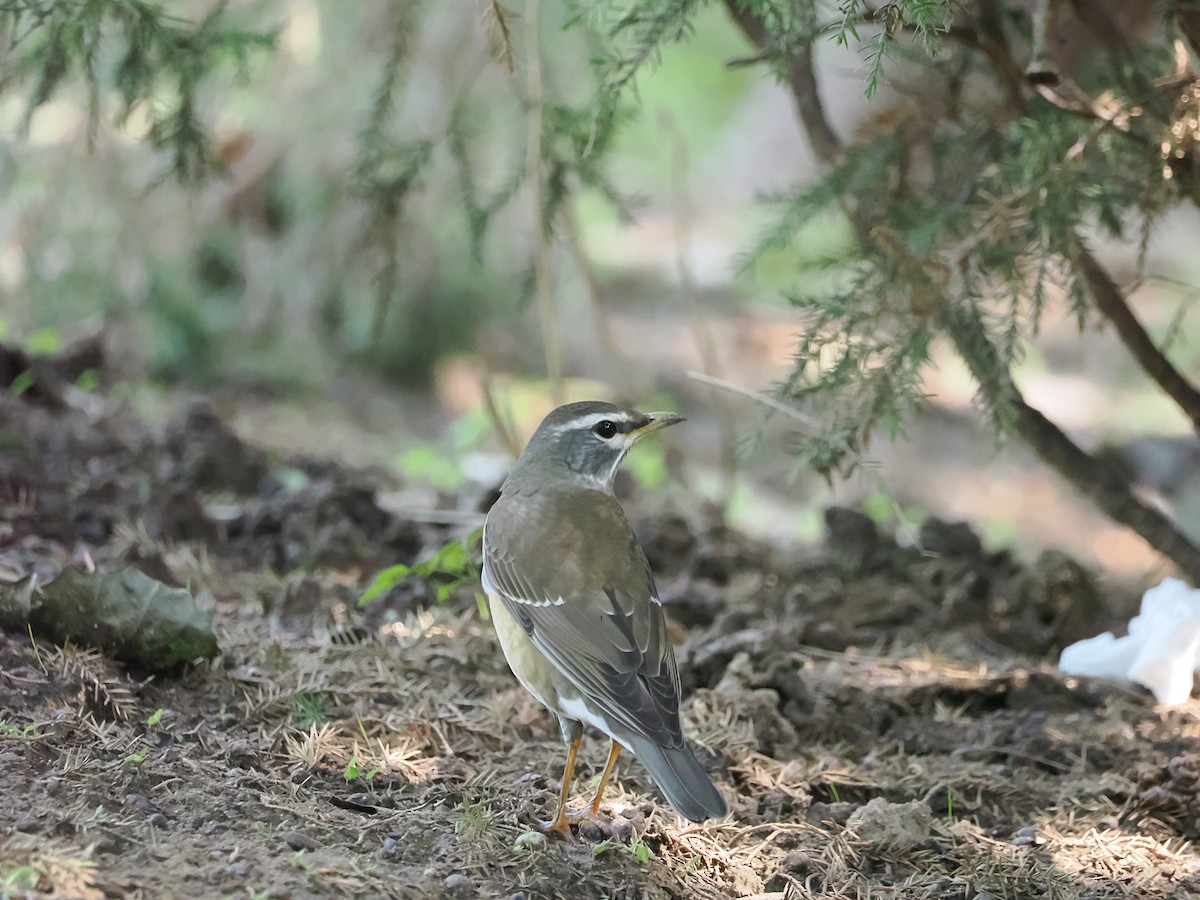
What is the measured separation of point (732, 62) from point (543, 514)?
171 centimetres

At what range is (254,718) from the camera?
11.9 feet

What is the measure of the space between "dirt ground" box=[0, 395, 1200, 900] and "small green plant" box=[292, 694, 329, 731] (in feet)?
0.03

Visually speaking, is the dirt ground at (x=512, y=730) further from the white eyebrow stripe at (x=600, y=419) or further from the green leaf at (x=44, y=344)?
the green leaf at (x=44, y=344)

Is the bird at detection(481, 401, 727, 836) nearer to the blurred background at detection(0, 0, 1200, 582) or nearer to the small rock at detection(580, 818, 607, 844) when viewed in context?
the small rock at detection(580, 818, 607, 844)

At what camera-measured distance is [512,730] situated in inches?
157

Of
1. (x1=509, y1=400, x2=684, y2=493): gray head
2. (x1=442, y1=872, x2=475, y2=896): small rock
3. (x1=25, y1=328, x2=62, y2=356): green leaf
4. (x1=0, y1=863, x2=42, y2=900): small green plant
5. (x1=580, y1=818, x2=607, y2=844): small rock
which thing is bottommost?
(x1=25, y1=328, x2=62, y2=356): green leaf

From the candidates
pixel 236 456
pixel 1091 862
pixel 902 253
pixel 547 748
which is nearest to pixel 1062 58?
pixel 902 253

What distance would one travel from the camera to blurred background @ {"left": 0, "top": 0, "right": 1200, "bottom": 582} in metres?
7.87

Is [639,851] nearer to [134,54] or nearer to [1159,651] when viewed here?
[1159,651]

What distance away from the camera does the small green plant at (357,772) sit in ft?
11.1

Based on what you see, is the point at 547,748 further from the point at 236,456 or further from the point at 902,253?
the point at 236,456

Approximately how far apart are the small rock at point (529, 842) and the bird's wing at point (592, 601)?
0.37 m

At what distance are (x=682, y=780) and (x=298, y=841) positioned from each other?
963mm

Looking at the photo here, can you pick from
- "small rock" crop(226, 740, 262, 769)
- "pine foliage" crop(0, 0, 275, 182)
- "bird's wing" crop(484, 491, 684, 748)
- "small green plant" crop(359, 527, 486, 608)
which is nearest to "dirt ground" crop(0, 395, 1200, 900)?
"small rock" crop(226, 740, 262, 769)
